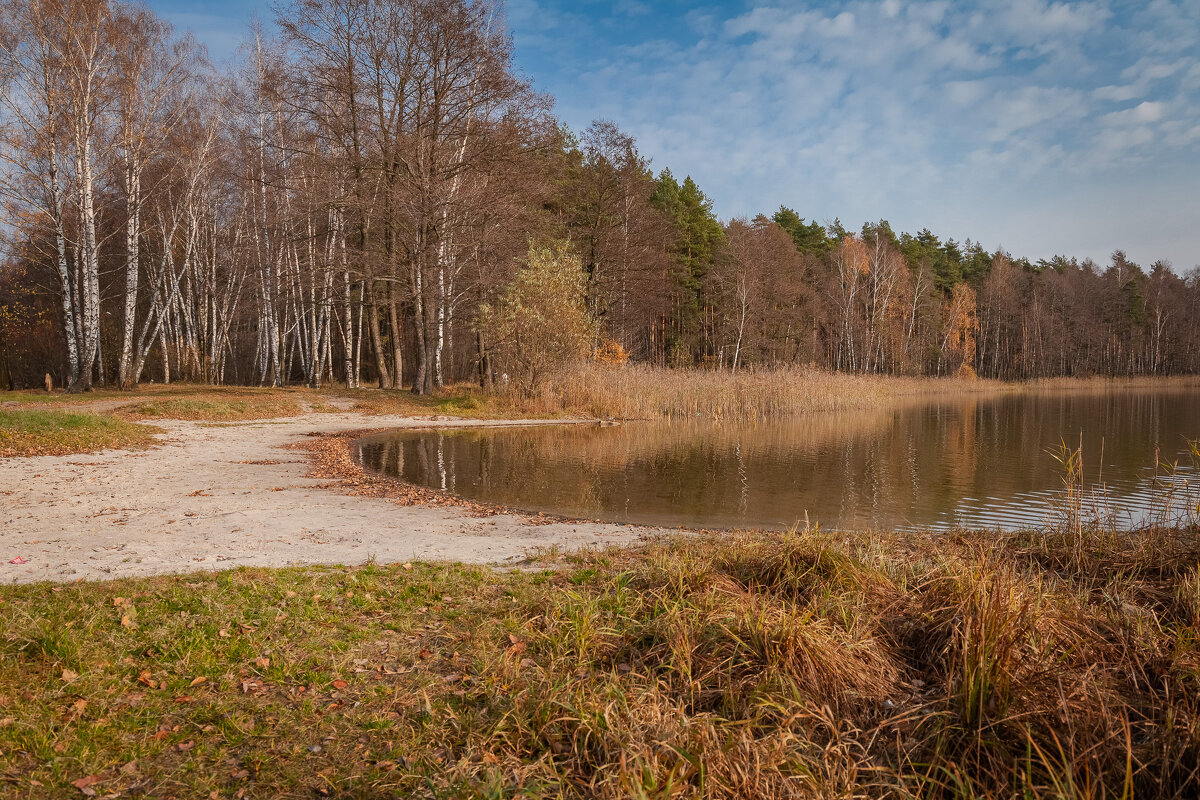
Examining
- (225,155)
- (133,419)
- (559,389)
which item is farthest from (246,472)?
(225,155)

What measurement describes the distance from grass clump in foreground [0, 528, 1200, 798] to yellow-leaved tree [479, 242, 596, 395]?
1809 centimetres

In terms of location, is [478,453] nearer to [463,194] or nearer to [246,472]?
[246,472]

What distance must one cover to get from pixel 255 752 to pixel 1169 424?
28.9 m

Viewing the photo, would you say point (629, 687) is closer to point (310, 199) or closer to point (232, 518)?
point (232, 518)

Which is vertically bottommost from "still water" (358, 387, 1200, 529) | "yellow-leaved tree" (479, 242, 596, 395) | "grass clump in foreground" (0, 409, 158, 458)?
"still water" (358, 387, 1200, 529)

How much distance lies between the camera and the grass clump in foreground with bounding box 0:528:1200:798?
102 inches

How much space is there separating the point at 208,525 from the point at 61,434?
7.84 meters

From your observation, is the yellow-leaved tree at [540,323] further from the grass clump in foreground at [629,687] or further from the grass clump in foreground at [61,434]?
the grass clump in foreground at [629,687]

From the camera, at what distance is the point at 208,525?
711cm

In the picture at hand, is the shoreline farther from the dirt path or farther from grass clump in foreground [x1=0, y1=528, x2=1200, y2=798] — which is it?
grass clump in foreground [x1=0, y1=528, x2=1200, y2=798]

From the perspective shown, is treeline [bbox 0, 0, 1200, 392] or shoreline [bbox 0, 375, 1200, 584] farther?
treeline [bbox 0, 0, 1200, 392]

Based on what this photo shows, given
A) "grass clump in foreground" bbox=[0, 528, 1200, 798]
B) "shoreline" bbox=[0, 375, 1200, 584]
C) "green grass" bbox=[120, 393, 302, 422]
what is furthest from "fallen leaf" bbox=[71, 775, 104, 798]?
"green grass" bbox=[120, 393, 302, 422]

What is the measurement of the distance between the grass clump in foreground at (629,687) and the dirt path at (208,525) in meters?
1.21

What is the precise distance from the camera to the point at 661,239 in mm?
36094
